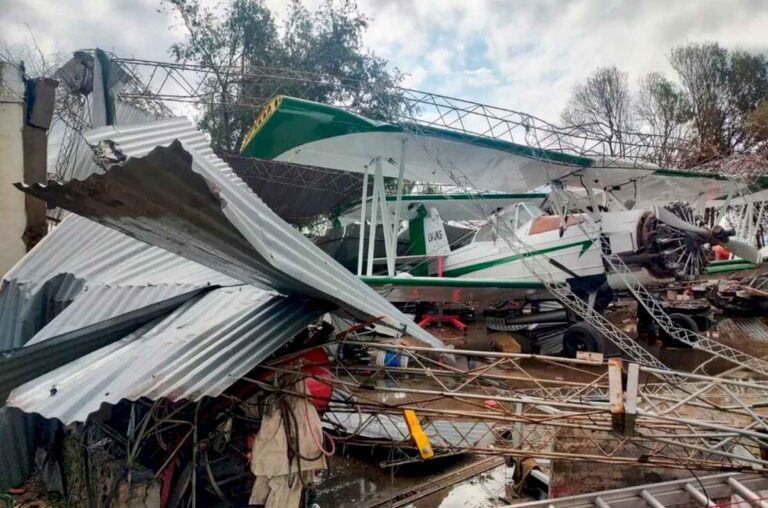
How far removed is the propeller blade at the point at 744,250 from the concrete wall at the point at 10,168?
1175 centimetres

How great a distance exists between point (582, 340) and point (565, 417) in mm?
5536

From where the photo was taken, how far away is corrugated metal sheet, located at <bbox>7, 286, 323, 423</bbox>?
261cm

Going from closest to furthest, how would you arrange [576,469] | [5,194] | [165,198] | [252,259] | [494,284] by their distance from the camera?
[165,198], [252,259], [576,469], [5,194], [494,284]

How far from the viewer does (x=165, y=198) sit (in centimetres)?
204

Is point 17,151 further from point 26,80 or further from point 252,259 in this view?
point 252,259

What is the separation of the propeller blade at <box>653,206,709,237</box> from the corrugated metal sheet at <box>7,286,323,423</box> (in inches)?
298

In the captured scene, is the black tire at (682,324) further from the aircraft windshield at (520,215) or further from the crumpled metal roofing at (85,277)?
the crumpled metal roofing at (85,277)

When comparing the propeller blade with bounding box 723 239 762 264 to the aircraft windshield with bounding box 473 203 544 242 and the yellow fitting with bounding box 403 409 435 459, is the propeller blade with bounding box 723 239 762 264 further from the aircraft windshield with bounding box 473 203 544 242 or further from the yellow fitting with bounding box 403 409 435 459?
the yellow fitting with bounding box 403 409 435 459

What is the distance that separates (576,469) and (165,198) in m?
3.82

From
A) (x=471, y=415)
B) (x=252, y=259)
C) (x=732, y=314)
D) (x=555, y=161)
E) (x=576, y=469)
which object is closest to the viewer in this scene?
(x=252, y=259)

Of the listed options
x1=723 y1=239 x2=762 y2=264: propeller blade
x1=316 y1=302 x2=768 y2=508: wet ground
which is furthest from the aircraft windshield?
x1=316 y1=302 x2=768 y2=508: wet ground

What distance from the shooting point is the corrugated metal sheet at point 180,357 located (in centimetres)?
261

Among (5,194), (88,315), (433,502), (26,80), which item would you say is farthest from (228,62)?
(433,502)

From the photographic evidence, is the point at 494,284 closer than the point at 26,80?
No
